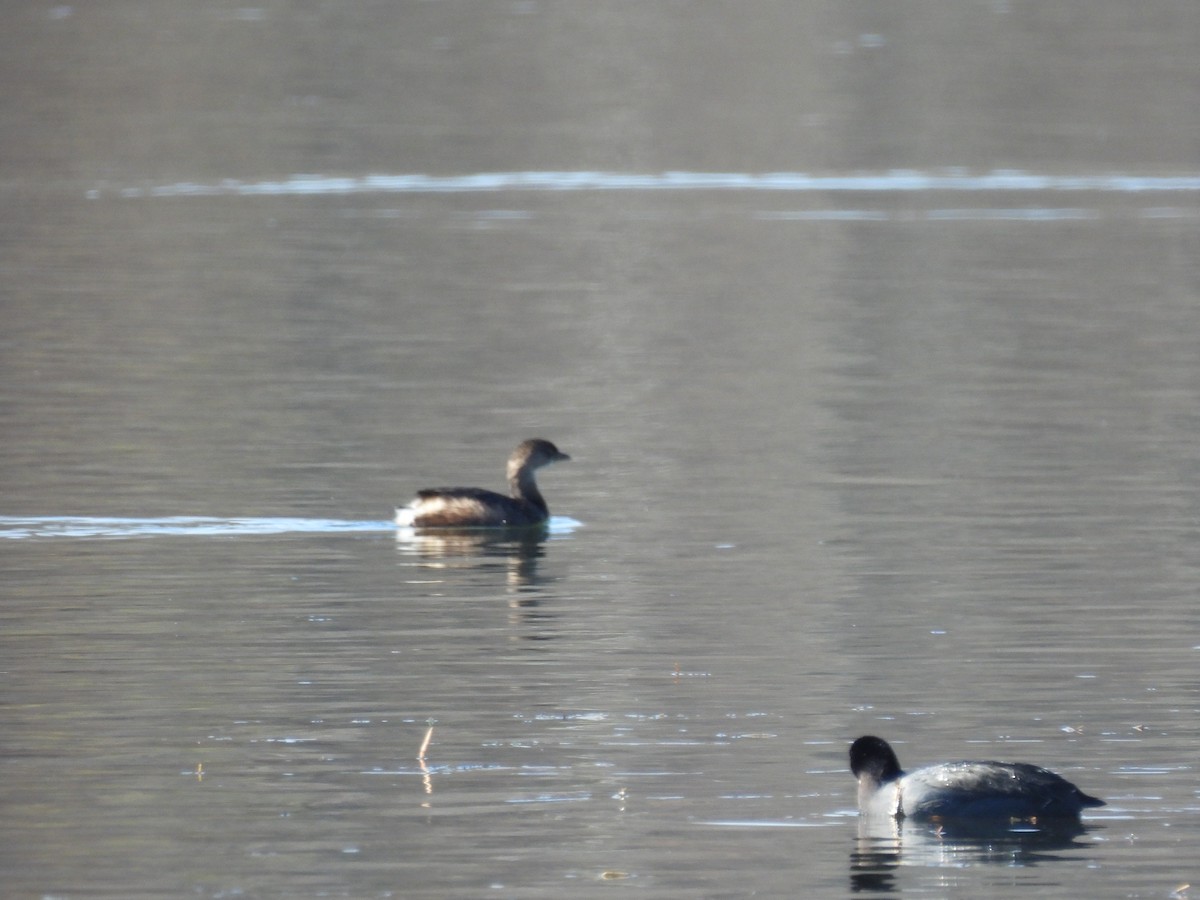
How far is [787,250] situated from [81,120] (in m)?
28.4

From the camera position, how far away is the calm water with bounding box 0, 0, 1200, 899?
35.0 ft

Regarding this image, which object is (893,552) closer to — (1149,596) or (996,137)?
(1149,596)

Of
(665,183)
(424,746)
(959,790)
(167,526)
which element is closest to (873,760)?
(959,790)

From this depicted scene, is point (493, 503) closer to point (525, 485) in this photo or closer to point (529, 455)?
point (525, 485)

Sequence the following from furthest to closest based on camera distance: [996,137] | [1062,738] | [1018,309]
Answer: [996,137] → [1018,309] → [1062,738]

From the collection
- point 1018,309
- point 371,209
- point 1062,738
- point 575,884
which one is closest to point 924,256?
point 1018,309

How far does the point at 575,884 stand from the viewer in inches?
388

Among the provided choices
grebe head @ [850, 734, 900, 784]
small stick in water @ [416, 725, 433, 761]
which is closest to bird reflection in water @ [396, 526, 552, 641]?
small stick in water @ [416, 725, 433, 761]

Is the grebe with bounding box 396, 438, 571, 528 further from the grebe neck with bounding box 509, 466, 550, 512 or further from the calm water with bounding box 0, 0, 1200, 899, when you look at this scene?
the calm water with bounding box 0, 0, 1200, 899

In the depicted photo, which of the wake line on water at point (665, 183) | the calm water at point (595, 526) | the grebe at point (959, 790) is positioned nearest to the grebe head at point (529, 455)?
the calm water at point (595, 526)

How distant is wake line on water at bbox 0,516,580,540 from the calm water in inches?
1.8

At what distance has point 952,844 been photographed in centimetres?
1047

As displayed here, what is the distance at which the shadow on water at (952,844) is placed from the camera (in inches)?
400

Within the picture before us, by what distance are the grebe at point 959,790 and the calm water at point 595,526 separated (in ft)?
0.40
